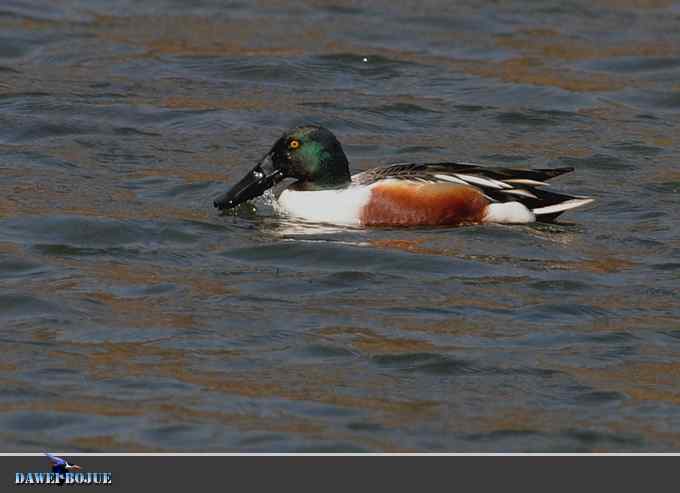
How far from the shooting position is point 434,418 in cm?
731

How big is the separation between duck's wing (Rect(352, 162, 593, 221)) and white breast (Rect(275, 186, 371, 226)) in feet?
0.44

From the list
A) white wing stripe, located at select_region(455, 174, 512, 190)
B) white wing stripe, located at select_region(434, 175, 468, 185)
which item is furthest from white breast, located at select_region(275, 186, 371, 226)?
white wing stripe, located at select_region(455, 174, 512, 190)

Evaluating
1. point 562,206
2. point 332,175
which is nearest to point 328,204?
point 332,175

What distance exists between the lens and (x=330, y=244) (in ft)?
33.6

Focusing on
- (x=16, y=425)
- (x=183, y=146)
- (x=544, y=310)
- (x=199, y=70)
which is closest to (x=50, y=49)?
(x=199, y=70)

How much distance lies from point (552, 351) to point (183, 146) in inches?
205

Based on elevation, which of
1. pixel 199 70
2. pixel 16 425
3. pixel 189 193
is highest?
pixel 199 70

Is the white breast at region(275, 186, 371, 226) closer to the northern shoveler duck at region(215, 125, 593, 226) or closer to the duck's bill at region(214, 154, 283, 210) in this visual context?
the northern shoveler duck at region(215, 125, 593, 226)

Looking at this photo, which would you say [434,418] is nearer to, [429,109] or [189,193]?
[189,193]

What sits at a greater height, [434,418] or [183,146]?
[183,146]

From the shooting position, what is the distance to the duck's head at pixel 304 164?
11.0 metres

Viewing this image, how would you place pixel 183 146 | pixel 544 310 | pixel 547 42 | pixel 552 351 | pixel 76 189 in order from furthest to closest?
pixel 547 42 < pixel 183 146 < pixel 76 189 < pixel 544 310 < pixel 552 351

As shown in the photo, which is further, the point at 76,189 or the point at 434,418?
Answer: the point at 76,189
